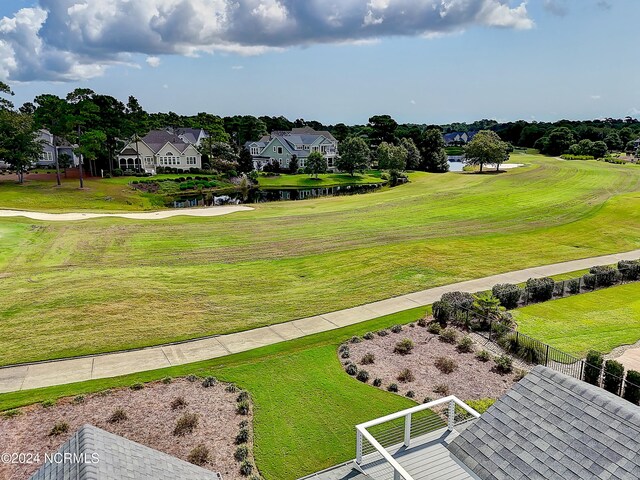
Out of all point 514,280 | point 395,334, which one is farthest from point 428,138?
point 395,334

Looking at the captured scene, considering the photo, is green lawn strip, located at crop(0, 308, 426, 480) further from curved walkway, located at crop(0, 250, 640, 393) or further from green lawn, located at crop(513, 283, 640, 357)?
green lawn, located at crop(513, 283, 640, 357)

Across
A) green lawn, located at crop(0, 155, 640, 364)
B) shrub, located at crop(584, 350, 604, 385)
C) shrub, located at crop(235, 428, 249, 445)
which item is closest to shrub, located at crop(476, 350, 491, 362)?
shrub, located at crop(584, 350, 604, 385)

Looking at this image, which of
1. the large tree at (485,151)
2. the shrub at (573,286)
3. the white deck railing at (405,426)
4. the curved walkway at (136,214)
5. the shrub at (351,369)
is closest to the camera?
the white deck railing at (405,426)

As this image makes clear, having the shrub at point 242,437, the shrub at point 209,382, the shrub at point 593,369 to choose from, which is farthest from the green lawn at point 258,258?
the shrub at point 593,369

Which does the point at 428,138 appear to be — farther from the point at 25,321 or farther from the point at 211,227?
the point at 25,321

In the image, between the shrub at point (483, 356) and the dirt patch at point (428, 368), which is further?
the shrub at point (483, 356)

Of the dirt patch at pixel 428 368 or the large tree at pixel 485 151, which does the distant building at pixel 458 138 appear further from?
the dirt patch at pixel 428 368
